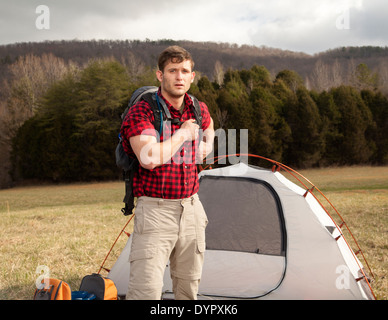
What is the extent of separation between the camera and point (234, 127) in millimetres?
Result: 32812

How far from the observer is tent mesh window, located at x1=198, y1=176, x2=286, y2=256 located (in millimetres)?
4465

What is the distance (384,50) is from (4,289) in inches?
4117

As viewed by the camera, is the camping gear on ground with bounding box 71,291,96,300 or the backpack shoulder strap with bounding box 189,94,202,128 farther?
the camping gear on ground with bounding box 71,291,96,300

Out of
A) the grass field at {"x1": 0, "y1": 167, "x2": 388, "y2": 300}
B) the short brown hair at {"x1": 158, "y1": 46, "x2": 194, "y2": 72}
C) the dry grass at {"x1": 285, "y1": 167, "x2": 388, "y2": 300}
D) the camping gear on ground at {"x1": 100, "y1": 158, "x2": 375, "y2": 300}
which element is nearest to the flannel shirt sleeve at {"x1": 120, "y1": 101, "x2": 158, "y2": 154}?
the short brown hair at {"x1": 158, "y1": 46, "x2": 194, "y2": 72}

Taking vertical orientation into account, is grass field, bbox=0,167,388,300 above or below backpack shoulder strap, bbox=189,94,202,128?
below

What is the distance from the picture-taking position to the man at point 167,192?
232 cm

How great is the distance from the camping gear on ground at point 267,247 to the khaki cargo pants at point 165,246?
1.59 metres

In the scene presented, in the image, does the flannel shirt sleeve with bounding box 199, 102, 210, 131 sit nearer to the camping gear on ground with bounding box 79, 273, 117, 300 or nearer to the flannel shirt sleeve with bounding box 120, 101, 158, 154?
the flannel shirt sleeve with bounding box 120, 101, 158, 154

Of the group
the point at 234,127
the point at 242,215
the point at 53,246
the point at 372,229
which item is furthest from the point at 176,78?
the point at 234,127

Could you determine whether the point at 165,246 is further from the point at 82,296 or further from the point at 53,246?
the point at 53,246

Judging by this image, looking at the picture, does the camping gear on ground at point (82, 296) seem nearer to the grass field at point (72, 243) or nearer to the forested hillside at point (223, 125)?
the grass field at point (72, 243)

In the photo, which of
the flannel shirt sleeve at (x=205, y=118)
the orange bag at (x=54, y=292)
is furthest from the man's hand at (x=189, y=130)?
the orange bag at (x=54, y=292)

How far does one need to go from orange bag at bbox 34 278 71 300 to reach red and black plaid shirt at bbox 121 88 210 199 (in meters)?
0.98

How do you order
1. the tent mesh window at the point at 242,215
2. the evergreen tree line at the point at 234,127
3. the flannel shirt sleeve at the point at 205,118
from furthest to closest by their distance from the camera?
the evergreen tree line at the point at 234,127 < the tent mesh window at the point at 242,215 < the flannel shirt sleeve at the point at 205,118
